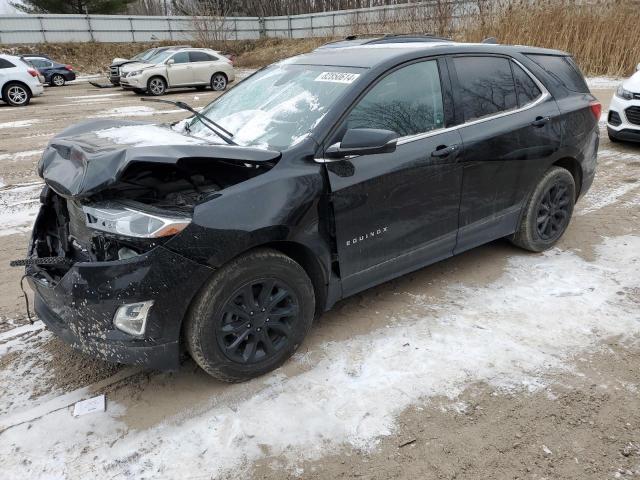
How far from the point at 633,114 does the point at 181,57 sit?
15161 mm

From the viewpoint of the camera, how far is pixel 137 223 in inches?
95.5

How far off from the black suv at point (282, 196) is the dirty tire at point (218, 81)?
16.1 m

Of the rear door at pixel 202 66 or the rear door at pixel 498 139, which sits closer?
the rear door at pixel 498 139

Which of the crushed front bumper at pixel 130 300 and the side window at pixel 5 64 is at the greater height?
the side window at pixel 5 64

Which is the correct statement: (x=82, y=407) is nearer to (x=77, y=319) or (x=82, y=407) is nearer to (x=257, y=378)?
(x=77, y=319)

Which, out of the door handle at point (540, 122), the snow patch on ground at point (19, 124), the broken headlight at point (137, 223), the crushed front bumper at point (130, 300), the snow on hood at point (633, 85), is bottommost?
the snow patch on ground at point (19, 124)

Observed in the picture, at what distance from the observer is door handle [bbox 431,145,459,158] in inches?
133

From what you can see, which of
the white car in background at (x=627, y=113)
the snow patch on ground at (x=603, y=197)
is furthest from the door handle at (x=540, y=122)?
the white car in background at (x=627, y=113)

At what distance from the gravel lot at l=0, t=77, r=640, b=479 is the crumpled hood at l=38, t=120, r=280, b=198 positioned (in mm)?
1180

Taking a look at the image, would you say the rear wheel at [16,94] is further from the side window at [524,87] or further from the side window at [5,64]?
the side window at [524,87]

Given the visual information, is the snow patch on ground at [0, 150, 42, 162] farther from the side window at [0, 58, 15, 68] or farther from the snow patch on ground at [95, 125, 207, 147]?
the side window at [0, 58, 15, 68]

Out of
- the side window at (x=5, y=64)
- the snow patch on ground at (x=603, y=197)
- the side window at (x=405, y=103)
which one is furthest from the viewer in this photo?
the side window at (x=5, y=64)

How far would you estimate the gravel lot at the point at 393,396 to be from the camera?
2361 mm

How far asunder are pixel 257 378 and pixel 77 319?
1.04 metres
